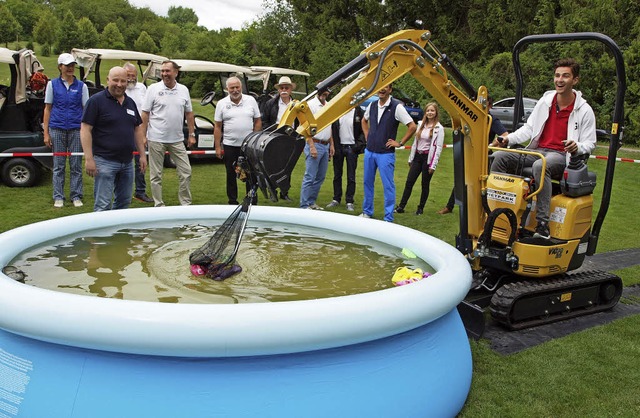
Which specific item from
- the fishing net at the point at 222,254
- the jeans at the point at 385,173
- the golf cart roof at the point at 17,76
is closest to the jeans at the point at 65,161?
the golf cart roof at the point at 17,76

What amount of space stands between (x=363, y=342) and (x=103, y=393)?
50.8 inches

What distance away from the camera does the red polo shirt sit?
5.41 metres

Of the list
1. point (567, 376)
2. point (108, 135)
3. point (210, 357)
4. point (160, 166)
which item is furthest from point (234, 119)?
point (210, 357)

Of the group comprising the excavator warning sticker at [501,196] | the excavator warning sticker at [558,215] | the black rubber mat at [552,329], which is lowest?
the black rubber mat at [552,329]

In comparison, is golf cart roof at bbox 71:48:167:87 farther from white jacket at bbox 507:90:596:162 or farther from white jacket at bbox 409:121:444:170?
white jacket at bbox 507:90:596:162

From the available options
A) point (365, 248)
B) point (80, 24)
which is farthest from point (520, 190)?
point (80, 24)

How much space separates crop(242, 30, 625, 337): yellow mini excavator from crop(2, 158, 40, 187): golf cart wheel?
626 centimetres

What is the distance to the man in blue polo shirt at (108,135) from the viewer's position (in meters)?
6.26

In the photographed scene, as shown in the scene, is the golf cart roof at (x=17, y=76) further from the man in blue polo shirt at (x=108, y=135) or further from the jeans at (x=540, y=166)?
the jeans at (x=540, y=166)

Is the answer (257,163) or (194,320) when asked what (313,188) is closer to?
(257,163)

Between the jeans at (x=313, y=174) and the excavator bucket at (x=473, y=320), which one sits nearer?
the excavator bucket at (x=473, y=320)

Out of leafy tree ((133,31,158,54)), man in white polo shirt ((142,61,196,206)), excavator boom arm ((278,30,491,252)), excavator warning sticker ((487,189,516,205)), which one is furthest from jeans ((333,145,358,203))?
leafy tree ((133,31,158,54))

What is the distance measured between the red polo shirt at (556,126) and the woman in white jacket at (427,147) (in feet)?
11.8

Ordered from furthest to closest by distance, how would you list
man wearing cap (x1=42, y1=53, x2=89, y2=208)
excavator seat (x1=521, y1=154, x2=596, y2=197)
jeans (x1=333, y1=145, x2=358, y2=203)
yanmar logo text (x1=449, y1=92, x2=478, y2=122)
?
jeans (x1=333, y1=145, x2=358, y2=203) → man wearing cap (x1=42, y1=53, x2=89, y2=208) → excavator seat (x1=521, y1=154, x2=596, y2=197) → yanmar logo text (x1=449, y1=92, x2=478, y2=122)
